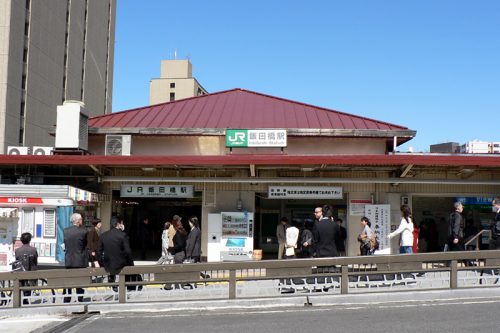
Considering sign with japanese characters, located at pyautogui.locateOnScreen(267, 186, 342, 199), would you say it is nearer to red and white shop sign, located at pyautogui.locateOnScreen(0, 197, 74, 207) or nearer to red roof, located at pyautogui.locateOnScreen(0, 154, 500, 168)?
red roof, located at pyautogui.locateOnScreen(0, 154, 500, 168)

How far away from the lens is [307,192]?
1552cm

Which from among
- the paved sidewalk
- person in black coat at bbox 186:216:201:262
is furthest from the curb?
person in black coat at bbox 186:216:201:262

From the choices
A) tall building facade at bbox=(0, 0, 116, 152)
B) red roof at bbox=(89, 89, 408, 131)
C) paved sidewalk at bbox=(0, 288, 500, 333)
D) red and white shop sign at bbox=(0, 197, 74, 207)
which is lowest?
paved sidewalk at bbox=(0, 288, 500, 333)

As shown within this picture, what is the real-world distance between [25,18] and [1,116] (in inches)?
339

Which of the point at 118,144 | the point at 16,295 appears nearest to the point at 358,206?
the point at 118,144

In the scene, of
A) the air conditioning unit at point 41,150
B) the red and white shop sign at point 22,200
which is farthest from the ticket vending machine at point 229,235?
the air conditioning unit at point 41,150

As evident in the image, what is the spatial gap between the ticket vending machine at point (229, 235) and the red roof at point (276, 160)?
1.79m

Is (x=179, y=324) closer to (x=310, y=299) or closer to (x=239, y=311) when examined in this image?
(x=239, y=311)

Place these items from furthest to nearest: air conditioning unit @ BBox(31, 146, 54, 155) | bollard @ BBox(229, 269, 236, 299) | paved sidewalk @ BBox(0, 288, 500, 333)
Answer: air conditioning unit @ BBox(31, 146, 54, 155) < bollard @ BBox(229, 269, 236, 299) < paved sidewalk @ BBox(0, 288, 500, 333)

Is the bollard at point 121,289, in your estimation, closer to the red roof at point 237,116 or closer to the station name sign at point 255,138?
the station name sign at point 255,138

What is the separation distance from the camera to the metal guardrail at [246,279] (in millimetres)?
9414

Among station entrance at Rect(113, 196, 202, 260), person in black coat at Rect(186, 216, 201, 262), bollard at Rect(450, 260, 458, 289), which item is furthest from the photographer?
station entrance at Rect(113, 196, 202, 260)

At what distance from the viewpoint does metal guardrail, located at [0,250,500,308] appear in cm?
941

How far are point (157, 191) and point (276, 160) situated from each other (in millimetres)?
3750
